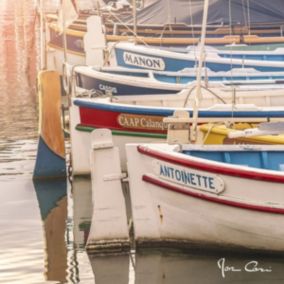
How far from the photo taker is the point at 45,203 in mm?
13898

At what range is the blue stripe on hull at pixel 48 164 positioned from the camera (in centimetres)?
1481

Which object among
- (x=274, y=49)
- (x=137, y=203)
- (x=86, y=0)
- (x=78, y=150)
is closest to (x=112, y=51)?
(x=274, y=49)

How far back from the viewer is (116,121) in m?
14.6

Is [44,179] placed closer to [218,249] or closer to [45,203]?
[45,203]

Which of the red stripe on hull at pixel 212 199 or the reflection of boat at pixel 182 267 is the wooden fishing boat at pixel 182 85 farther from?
the reflection of boat at pixel 182 267

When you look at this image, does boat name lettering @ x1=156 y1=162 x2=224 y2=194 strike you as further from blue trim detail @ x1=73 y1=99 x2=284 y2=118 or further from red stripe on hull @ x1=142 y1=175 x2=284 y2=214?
blue trim detail @ x1=73 y1=99 x2=284 y2=118

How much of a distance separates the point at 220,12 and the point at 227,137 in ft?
40.9

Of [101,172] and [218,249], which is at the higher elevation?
[101,172]

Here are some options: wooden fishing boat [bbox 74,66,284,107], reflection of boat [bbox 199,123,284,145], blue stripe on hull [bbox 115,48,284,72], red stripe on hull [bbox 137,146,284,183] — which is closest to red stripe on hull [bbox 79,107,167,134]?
wooden fishing boat [bbox 74,66,284,107]

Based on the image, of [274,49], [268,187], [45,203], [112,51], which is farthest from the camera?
[274,49]

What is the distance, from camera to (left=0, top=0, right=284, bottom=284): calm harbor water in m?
10.5

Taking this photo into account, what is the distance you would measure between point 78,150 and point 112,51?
19.5 feet

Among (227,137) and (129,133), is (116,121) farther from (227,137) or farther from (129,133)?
(227,137)

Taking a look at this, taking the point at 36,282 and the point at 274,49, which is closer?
the point at 36,282
